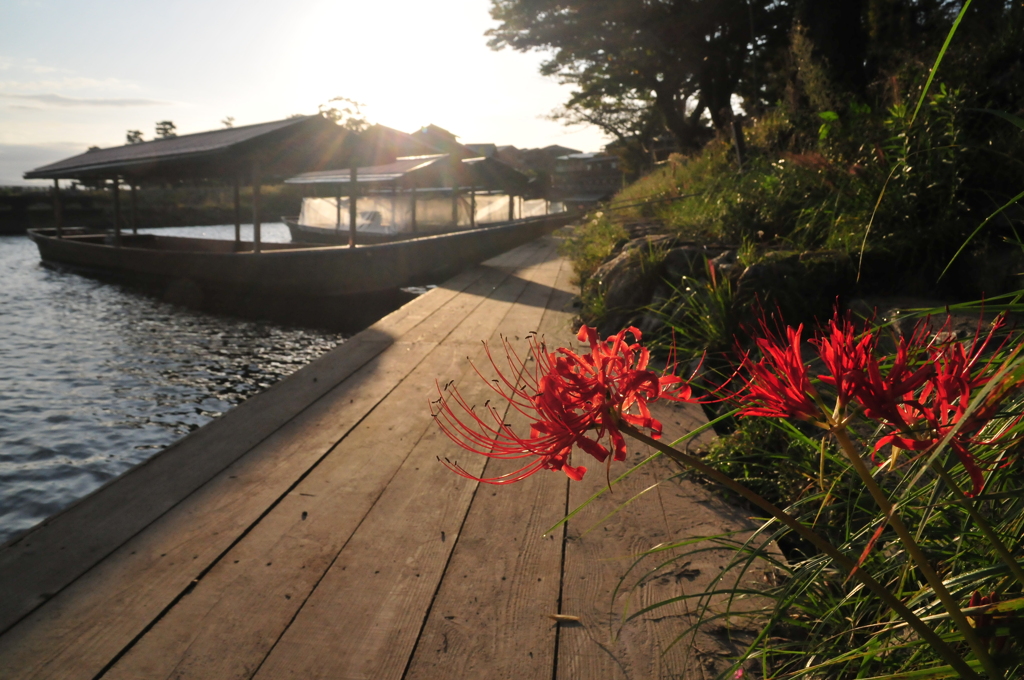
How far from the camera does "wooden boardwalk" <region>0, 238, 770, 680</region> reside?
4.68ft

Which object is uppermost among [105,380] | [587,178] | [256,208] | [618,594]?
[587,178]

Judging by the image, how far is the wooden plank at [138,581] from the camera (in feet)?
4.70

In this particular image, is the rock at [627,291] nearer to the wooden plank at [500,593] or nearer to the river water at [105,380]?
the wooden plank at [500,593]

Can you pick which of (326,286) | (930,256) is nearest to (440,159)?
(326,286)

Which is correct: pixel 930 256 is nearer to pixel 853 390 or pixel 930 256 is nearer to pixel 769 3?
pixel 853 390

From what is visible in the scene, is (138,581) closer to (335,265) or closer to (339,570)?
(339,570)

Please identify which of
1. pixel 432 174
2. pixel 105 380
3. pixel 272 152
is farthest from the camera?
pixel 432 174

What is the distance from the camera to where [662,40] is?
14836mm

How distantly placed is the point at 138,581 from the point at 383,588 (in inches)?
25.3

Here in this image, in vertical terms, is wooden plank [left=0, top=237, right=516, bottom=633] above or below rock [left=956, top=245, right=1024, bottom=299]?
below

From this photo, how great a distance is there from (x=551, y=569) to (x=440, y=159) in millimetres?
13073

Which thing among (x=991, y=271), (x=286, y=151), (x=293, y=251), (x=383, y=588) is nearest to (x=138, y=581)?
(x=383, y=588)

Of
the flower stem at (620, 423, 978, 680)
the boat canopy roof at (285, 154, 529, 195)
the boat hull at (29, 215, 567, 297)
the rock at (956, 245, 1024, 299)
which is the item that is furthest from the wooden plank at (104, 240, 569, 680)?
the boat canopy roof at (285, 154, 529, 195)

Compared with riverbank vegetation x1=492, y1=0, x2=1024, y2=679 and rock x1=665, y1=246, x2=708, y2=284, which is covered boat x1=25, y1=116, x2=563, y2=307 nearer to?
riverbank vegetation x1=492, y1=0, x2=1024, y2=679
